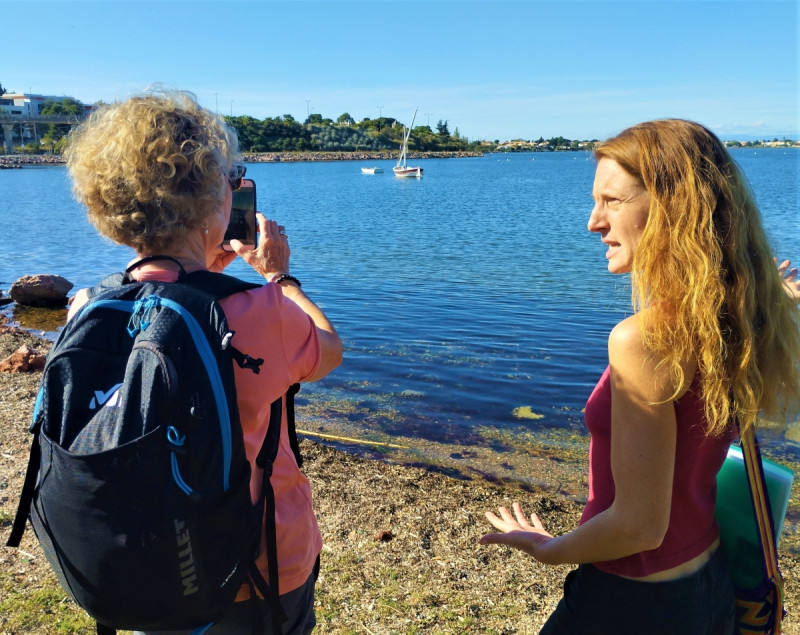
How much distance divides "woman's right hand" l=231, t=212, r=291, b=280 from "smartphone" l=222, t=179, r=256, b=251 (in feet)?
0.16

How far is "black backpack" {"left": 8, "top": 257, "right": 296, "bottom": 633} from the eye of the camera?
148 centimetres

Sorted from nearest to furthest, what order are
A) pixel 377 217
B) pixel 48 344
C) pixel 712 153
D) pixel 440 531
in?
pixel 712 153 < pixel 440 531 < pixel 48 344 < pixel 377 217

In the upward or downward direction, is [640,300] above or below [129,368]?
above

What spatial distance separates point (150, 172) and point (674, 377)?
134cm

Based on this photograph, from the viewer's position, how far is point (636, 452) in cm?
160

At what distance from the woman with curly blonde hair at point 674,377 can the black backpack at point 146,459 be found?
0.89 m

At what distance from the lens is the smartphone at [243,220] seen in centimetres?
215

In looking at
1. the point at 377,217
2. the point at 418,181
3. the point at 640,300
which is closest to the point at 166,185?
the point at 640,300

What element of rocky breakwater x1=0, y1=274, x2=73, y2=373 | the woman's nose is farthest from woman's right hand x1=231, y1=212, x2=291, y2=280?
rocky breakwater x1=0, y1=274, x2=73, y2=373

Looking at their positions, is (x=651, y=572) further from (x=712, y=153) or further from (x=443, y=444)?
(x=443, y=444)

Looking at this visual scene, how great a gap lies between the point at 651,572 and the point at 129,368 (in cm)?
136

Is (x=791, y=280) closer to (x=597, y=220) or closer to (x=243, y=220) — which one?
(x=597, y=220)

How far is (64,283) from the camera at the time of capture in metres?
14.3

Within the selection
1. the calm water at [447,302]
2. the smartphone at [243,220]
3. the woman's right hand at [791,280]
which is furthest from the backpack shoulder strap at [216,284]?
the woman's right hand at [791,280]
